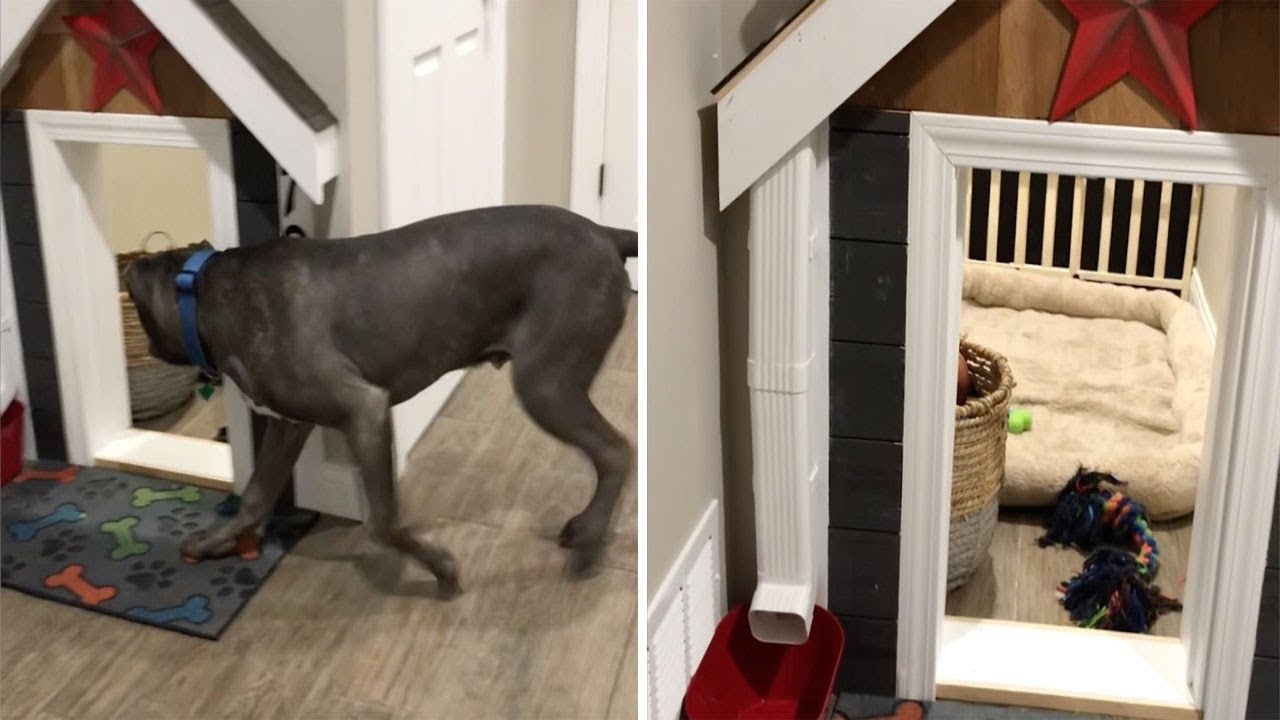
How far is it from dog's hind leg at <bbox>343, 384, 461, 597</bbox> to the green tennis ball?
1.72m

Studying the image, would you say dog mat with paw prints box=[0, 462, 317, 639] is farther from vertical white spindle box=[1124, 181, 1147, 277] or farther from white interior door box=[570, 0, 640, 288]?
vertical white spindle box=[1124, 181, 1147, 277]

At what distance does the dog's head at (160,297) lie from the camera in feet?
3.61

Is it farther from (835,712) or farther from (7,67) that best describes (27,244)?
(835,712)

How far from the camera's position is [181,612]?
120 cm

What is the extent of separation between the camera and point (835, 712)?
1943 millimetres

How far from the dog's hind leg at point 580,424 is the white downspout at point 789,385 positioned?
1.80 feet

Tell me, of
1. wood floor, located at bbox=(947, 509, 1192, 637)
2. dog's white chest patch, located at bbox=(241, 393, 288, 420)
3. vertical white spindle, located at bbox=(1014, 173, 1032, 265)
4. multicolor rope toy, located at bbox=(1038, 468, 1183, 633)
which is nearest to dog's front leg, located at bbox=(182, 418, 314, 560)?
dog's white chest patch, located at bbox=(241, 393, 288, 420)

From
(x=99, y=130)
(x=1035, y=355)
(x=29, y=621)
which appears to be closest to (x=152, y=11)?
(x=99, y=130)

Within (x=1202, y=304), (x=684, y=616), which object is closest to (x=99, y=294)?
(x=684, y=616)

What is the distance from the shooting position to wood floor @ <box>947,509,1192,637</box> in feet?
7.35

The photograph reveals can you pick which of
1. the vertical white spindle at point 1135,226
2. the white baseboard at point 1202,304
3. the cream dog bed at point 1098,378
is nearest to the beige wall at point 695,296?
the cream dog bed at point 1098,378

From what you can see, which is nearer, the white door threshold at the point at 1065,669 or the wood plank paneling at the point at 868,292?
the wood plank paneling at the point at 868,292

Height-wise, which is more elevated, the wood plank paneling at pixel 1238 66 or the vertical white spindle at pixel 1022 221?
the wood plank paneling at pixel 1238 66

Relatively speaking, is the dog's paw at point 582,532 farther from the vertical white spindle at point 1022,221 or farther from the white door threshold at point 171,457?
the vertical white spindle at point 1022,221
